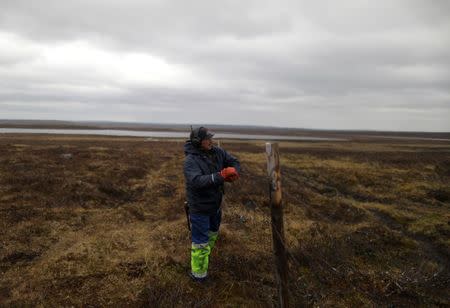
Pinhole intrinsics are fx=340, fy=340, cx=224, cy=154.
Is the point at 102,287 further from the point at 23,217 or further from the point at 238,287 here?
the point at 23,217

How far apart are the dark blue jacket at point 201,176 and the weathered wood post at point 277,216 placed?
42.2 inches

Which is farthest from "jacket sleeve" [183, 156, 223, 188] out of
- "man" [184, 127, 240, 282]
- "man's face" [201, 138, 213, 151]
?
"man's face" [201, 138, 213, 151]

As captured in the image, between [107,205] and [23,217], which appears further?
[107,205]

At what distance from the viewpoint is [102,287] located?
6777mm

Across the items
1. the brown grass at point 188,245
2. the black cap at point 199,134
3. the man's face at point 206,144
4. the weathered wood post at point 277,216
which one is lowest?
the brown grass at point 188,245

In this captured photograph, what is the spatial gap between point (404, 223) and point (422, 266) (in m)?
4.25

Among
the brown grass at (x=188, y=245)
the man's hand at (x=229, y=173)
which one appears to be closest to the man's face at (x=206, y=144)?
the man's hand at (x=229, y=173)

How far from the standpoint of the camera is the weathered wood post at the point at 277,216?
5266 millimetres

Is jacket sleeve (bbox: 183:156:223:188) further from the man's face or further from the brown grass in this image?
the brown grass

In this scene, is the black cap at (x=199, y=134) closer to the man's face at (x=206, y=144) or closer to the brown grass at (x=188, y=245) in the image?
the man's face at (x=206, y=144)

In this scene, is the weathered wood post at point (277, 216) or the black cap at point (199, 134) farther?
the black cap at point (199, 134)

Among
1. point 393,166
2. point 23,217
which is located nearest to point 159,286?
point 23,217

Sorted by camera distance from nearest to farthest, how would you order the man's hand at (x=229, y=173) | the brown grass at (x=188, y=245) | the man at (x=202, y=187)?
the man's hand at (x=229, y=173)
the man at (x=202, y=187)
the brown grass at (x=188, y=245)

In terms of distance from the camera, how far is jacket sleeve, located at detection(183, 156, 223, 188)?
5.79 meters
